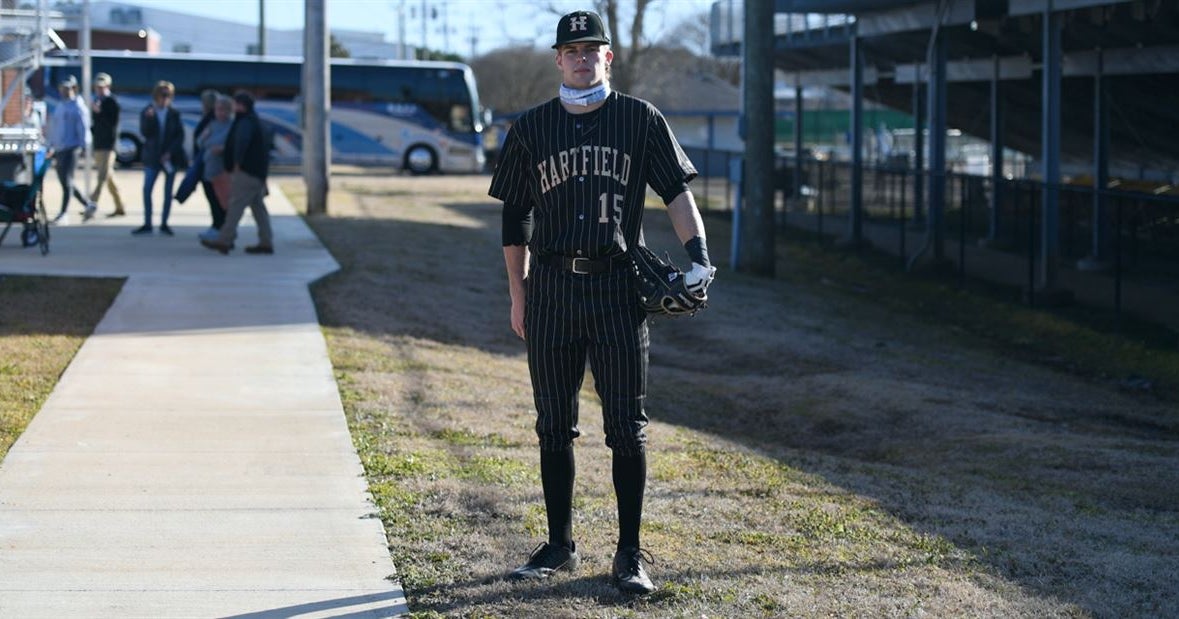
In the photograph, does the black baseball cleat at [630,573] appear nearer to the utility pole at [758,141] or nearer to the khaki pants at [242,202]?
the khaki pants at [242,202]

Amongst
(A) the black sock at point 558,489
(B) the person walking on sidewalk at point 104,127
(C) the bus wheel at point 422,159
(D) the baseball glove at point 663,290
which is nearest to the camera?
(D) the baseball glove at point 663,290

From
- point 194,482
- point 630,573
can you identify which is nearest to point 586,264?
point 630,573

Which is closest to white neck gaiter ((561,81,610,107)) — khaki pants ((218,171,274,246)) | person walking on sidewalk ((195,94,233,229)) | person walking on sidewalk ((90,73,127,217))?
khaki pants ((218,171,274,246))

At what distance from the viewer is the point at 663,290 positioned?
5.16 meters

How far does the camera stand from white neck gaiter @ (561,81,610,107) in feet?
17.3

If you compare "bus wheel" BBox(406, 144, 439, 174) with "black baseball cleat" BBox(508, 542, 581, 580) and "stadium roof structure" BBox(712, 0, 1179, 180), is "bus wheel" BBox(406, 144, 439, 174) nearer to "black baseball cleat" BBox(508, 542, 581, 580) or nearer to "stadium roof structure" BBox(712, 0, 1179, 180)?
"stadium roof structure" BBox(712, 0, 1179, 180)

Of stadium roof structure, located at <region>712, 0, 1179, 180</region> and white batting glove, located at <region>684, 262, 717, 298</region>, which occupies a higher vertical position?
stadium roof structure, located at <region>712, 0, 1179, 180</region>

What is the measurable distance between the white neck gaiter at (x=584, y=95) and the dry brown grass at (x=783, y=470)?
67.9 inches

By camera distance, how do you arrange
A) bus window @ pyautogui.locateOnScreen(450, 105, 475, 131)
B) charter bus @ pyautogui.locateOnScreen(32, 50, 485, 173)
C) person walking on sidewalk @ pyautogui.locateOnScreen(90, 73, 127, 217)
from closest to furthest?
person walking on sidewalk @ pyautogui.locateOnScreen(90, 73, 127, 217) → charter bus @ pyautogui.locateOnScreen(32, 50, 485, 173) → bus window @ pyautogui.locateOnScreen(450, 105, 475, 131)

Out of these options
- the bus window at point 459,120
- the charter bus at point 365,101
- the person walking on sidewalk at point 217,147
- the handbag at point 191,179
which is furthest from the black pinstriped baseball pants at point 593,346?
the bus window at point 459,120

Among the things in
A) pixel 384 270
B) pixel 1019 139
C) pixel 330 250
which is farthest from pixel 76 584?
pixel 1019 139

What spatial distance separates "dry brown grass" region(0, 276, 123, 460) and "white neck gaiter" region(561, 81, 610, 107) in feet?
12.6

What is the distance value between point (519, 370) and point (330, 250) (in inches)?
261

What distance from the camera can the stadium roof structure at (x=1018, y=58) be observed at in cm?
1909
